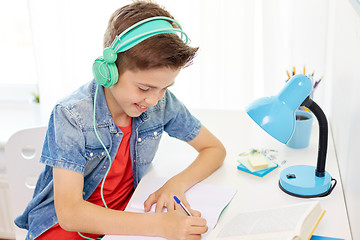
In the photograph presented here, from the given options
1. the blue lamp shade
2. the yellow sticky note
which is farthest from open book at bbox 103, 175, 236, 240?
the blue lamp shade

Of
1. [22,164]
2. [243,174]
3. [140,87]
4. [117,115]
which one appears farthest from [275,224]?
[22,164]

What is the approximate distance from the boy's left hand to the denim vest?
6.1 inches

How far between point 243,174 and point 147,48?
42 cm

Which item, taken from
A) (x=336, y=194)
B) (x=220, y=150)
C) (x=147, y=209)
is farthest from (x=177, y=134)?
(x=336, y=194)

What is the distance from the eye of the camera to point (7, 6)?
6.81 feet

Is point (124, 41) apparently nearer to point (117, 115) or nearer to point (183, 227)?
point (117, 115)

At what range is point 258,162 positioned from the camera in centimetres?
108

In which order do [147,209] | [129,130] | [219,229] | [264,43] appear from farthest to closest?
[264,43]
[129,130]
[147,209]
[219,229]

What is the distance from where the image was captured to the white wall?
2.67 feet

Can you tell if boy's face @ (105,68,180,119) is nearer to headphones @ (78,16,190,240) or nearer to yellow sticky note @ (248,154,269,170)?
headphones @ (78,16,190,240)

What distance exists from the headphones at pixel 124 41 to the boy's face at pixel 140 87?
0.14 feet

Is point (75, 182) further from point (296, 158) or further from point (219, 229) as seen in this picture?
point (296, 158)

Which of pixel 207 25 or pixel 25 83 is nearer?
pixel 207 25

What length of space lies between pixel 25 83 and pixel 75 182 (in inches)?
55.4
